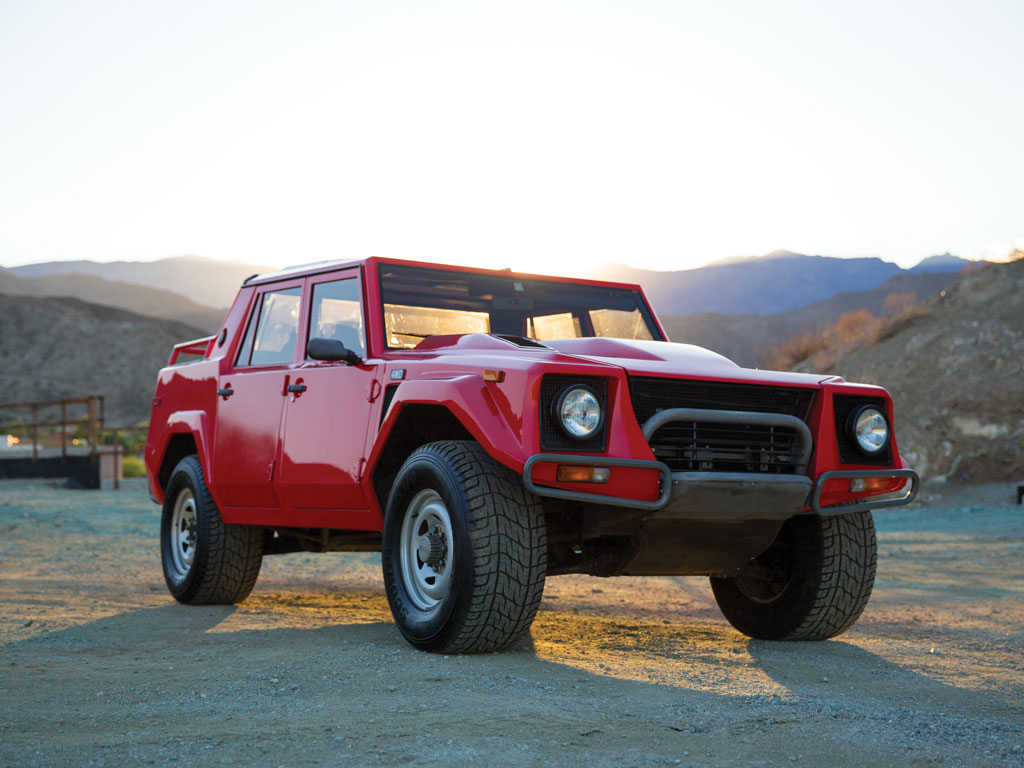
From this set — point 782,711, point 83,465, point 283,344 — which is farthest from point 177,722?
point 83,465

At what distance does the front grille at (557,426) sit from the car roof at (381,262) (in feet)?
6.43

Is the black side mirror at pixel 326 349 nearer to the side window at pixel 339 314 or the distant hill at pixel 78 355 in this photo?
the side window at pixel 339 314

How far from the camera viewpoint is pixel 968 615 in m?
7.62

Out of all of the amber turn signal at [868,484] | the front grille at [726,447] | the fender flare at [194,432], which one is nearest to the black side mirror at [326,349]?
the front grille at [726,447]

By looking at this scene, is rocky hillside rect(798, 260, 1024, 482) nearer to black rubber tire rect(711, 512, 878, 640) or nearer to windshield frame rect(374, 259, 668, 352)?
windshield frame rect(374, 259, 668, 352)

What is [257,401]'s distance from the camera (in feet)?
23.1

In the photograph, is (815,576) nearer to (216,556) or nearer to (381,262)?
(381,262)

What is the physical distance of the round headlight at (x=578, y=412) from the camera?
4898 mm

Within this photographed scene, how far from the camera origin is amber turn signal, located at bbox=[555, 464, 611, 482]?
4.89 meters

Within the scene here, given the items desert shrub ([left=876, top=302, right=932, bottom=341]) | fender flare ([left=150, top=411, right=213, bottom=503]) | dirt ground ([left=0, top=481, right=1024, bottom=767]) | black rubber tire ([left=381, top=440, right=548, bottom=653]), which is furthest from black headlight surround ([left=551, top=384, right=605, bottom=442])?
desert shrub ([left=876, top=302, right=932, bottom=341])

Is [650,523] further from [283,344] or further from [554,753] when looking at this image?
[283,344]

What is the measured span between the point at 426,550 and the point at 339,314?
185 cm

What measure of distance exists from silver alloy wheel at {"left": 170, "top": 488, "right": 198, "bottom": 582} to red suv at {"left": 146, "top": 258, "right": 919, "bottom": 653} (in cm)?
31

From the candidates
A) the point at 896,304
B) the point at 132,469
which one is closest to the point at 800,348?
the point at 896,304
